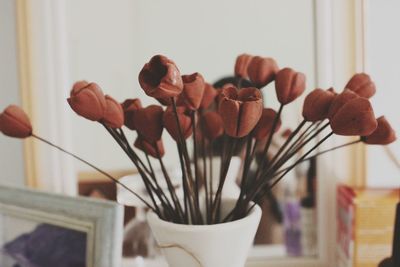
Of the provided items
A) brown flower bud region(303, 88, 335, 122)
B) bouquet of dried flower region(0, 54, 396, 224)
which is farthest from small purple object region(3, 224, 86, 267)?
brown flower bud region(303, 88, 335, 122)

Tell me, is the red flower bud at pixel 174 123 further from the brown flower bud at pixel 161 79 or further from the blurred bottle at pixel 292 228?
the blurred bottle at pixel 292 228

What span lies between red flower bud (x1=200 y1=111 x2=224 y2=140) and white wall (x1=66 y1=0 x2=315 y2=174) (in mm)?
117

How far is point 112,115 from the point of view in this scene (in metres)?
0.58

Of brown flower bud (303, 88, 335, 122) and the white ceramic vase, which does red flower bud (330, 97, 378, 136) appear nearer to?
brown flower bud (303, 88, 335, 122)

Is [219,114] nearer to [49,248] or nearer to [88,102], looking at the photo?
[88,102]

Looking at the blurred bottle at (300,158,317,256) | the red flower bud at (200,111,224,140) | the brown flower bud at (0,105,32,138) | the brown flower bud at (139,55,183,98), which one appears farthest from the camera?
the blurred bottle at (300,158,317,256)

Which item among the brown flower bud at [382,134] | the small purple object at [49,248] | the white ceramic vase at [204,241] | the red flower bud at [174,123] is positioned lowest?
the small purple object at [49,248]

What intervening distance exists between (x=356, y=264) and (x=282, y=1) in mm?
449

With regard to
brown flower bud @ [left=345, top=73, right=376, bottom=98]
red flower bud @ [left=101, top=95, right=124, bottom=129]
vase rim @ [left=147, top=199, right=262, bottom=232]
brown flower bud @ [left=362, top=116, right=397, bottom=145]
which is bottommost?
vase rim @ [left=147, top=199, right=262, bottom=232]

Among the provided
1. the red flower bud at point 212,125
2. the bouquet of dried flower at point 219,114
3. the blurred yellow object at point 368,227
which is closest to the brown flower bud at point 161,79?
the bouquet of dried flower at point 219,114

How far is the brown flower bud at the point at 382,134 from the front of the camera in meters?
0.58

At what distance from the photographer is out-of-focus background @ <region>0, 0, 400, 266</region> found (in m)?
0.81

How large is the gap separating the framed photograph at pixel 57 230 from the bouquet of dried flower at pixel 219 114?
0.22ft

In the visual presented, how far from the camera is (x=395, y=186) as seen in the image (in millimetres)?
827
